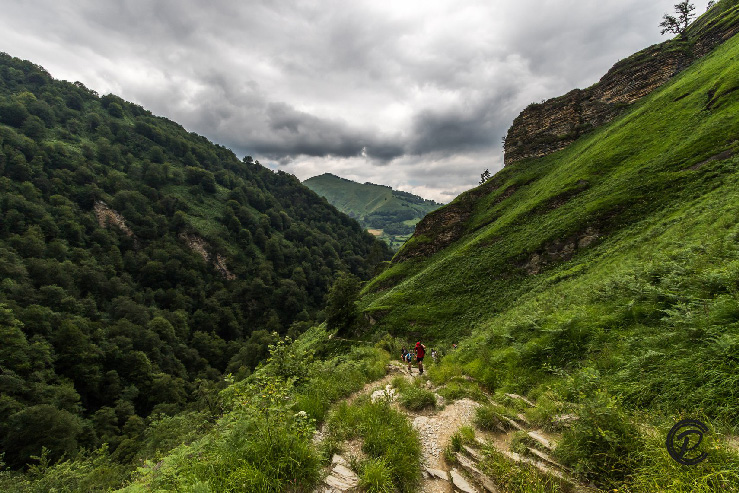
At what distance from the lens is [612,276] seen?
14.9 meters

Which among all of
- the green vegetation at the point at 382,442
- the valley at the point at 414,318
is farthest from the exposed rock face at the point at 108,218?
the green vegetation at the point at 382,442

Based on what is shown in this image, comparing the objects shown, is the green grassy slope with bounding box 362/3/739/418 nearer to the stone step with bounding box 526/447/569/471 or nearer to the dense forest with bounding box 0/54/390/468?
the stone step with bounding box 526/447/569/471

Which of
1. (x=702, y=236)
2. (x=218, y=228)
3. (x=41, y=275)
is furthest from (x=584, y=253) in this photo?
(x=218, y=228)

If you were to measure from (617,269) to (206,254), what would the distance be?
129864mm

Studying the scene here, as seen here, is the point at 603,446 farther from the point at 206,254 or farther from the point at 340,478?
the point at 206,254

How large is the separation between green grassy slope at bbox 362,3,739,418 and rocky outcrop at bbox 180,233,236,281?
3311 inches

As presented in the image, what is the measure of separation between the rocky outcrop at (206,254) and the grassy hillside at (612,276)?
81118 millimetres

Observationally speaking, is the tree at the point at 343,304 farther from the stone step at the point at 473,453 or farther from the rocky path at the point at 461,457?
the stone step at the point at 473,453

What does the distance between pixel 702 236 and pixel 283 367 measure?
73.3 feet

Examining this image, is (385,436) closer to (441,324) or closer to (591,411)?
(591,411)

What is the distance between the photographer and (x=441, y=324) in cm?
3372

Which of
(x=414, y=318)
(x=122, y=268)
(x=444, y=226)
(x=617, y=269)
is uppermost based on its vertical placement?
(x=444, y=226)

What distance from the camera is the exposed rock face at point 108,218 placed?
99750 millimetres

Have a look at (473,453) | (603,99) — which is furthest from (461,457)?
(603,99)
